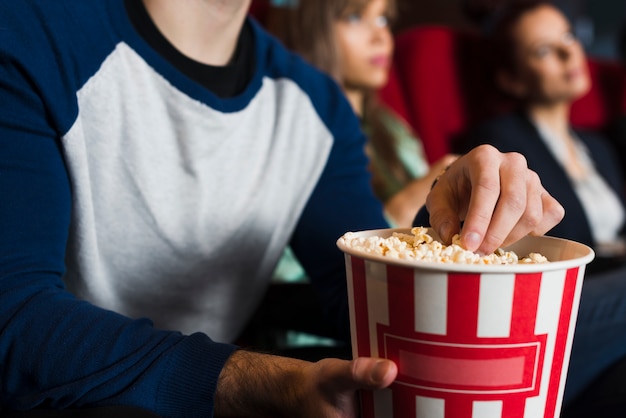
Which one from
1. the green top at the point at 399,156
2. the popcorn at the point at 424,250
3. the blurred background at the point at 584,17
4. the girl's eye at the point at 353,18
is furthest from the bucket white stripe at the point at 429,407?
the blurred background at the point at 584,17

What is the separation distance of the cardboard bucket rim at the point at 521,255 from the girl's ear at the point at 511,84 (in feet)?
5.34

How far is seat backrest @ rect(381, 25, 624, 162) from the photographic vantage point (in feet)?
6.53

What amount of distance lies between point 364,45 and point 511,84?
65 centimetres

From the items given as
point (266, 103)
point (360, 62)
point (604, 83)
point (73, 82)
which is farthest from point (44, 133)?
point (604, 83)

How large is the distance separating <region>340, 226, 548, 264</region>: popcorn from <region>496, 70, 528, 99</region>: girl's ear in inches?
64.9

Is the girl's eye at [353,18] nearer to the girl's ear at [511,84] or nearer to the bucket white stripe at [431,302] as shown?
the girl's ear at [511,84]

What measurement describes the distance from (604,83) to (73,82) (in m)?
2.16

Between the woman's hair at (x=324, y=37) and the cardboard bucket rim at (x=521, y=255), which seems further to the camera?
the woman's hair at (x=324, y=37)

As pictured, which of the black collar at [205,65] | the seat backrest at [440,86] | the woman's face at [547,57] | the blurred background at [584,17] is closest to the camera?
the black collar at [205,65]

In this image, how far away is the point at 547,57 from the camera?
A: 2113 mm

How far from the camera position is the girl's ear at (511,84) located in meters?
2.14

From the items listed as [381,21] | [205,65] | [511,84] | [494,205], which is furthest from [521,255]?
[511,84]

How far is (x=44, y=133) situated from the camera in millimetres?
716

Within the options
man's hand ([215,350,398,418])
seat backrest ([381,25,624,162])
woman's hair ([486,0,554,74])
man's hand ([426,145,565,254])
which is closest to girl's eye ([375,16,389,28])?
seat backrest ([381,25,624,162])
